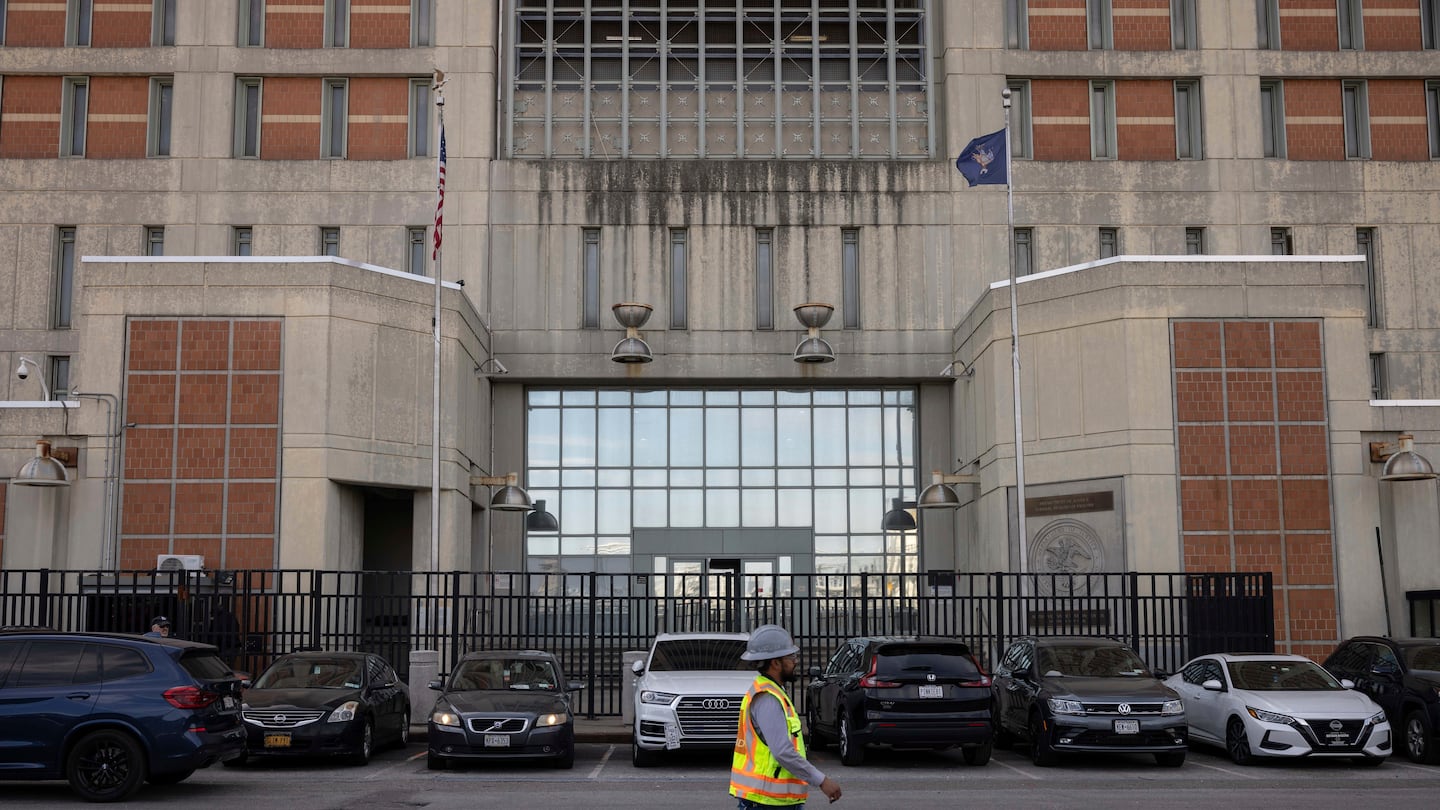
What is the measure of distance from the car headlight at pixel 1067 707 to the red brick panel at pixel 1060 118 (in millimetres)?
23218

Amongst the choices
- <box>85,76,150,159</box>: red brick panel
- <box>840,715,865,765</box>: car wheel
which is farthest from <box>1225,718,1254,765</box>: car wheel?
<box>85,76,150,159</box>: red brick panel

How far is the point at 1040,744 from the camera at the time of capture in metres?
17.8

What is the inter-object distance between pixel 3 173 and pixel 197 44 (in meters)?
6.10

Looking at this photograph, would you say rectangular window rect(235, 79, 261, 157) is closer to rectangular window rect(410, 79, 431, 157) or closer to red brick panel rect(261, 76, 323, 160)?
red brick panel rect(261, 76, 323, 160)

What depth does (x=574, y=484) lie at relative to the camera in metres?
37.5

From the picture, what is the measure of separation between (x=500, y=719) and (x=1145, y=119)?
2784 cm

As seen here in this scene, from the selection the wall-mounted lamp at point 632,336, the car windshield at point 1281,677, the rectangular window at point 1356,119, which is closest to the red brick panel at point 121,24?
the wall-mounted lamp at point 632,336

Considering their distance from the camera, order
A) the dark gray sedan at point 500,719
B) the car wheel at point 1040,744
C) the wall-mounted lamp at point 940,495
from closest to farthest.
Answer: the dark gray sedan at point 500,719 → the car wheel at point 1040,744 → the wall-mounted lamp at point 940,495

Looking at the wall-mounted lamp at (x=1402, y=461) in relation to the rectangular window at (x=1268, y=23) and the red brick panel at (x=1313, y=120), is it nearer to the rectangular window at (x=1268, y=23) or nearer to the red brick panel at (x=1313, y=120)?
the red brick panel at (x=1313, y=120)

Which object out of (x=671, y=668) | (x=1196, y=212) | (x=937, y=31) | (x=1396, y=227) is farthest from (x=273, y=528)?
(x=1396, y=227)

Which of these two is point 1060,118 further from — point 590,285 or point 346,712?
point 346,712

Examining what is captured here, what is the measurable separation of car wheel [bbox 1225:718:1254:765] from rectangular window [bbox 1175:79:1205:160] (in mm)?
23189

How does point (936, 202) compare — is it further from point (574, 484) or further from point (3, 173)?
point (3, 173)

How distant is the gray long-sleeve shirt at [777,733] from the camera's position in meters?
7.62
